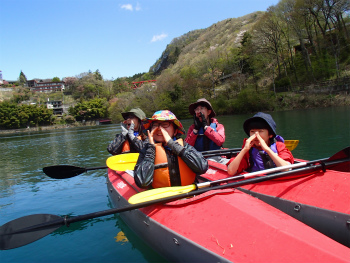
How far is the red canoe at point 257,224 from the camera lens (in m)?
1.95

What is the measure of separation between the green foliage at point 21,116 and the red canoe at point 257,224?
6124 cm

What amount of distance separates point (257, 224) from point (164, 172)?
124cm

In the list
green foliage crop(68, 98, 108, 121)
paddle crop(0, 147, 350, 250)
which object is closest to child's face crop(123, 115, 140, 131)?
paddle crop(0, 147, 350, 250)

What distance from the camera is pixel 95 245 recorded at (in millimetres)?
3600

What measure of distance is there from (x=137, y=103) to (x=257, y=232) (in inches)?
1893

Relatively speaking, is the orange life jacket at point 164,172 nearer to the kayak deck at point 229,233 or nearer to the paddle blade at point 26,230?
the kayak deck at point 229,233

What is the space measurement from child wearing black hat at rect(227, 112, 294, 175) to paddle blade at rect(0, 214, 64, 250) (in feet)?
7.68

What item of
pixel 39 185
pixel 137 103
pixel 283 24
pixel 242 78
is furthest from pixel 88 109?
pixel 39 185

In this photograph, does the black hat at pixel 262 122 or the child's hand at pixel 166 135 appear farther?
the black hat at pixel 262 122

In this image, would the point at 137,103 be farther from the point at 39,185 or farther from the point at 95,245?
the point at 95,245

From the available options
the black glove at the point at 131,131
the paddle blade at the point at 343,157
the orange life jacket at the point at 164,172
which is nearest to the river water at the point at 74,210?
the orange life jacket at the point at 164,172

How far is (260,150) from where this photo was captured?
3.62m

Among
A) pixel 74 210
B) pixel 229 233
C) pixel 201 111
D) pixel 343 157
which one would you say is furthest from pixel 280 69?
pixel 229 233

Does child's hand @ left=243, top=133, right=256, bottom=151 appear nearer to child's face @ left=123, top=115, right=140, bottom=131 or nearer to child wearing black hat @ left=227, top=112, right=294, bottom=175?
child wearing black hat @ left=227, top=112, right=294, bottom=175
